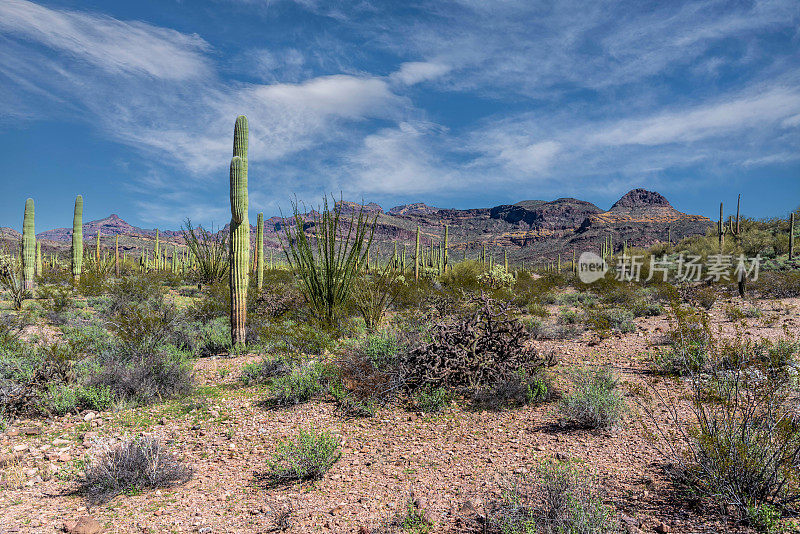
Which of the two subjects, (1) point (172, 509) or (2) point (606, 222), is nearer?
(1) point (172, 509)

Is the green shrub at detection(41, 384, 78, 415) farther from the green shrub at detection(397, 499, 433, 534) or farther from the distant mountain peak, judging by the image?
the distant mountain peak

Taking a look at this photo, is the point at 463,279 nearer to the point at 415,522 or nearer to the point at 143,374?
the point at 143,374

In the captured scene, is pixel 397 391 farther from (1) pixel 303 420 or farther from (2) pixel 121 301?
(2) pixel 121 301

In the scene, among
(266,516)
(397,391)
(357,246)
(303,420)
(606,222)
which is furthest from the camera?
(606,222)

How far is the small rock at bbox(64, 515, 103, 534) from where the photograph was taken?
2816 mm

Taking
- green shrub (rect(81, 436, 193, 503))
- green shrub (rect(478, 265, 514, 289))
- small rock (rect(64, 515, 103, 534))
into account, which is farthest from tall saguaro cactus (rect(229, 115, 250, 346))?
green shrub (rect(478, 265, 514, 289))

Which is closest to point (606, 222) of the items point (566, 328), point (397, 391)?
point (566, 328)

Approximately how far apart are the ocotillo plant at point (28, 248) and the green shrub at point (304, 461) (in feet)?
60.0

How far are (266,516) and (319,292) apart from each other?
4733mm

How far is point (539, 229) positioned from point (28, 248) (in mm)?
155856

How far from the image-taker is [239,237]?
8.80 metres

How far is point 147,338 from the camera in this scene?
6.51 meters

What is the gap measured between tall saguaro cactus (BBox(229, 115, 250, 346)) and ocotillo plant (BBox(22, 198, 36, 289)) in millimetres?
13234

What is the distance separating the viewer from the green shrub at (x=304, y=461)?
11.8ft
